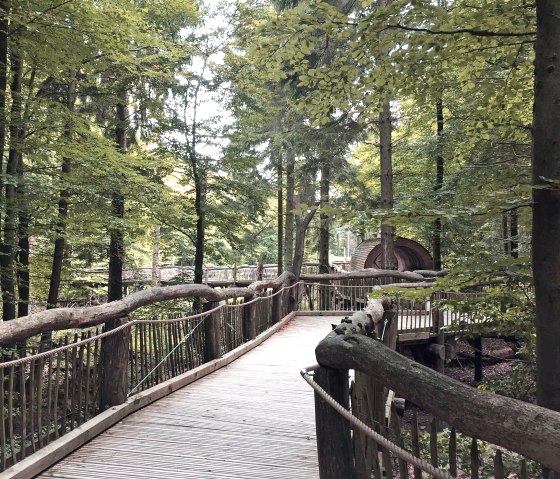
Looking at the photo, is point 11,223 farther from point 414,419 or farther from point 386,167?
point 386,167

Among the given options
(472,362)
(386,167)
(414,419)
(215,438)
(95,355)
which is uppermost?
(386,167)

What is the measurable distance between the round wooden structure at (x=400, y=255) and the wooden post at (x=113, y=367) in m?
14.9

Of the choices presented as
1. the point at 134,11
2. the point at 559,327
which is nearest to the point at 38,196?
the point at 134,11

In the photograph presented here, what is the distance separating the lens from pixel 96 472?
123 inches

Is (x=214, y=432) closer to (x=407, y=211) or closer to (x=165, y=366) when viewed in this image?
(x=165, y=366)

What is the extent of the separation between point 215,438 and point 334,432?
184cm

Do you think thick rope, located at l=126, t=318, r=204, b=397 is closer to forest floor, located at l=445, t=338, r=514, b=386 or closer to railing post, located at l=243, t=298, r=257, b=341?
railing post, located at l=243, t=298, r=257, b=341

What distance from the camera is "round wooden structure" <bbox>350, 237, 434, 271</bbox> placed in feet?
61.0

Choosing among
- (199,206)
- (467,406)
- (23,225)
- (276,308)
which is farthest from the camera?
(199,206)

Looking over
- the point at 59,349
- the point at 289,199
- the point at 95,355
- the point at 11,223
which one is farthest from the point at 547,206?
the point at 289,199

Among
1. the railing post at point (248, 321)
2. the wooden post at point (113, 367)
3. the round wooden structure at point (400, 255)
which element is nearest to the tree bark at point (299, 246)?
the round wooden structure at point (400, 255)

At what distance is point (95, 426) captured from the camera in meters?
3.78

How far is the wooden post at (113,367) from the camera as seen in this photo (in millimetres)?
4219

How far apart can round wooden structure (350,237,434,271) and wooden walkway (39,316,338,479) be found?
13.0 meters
